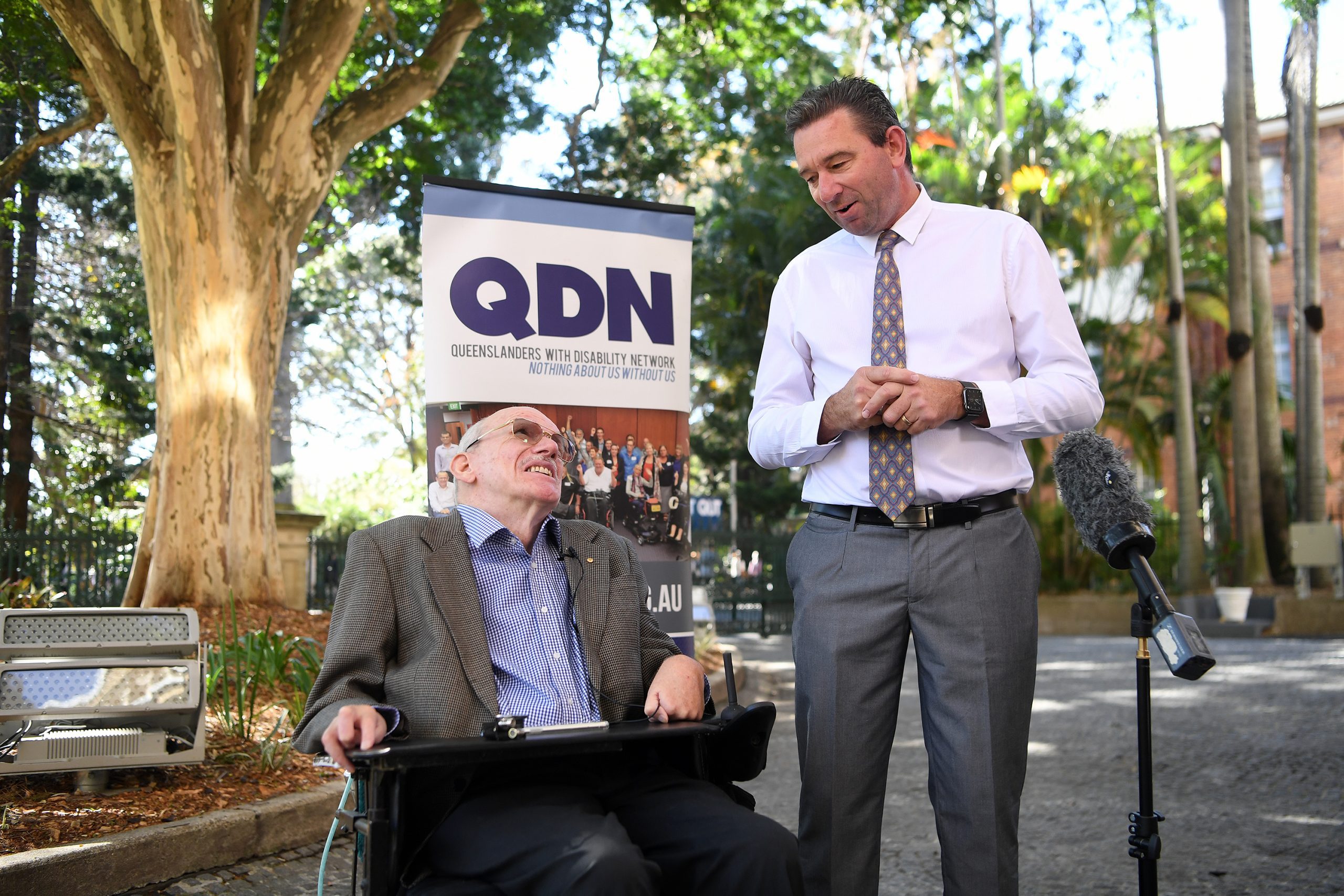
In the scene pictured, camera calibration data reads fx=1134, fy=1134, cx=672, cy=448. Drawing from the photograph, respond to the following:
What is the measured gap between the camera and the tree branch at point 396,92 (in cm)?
1025

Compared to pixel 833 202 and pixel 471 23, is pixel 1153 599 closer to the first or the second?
pixel 833 202

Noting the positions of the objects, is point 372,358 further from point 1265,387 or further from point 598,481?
point 598,481

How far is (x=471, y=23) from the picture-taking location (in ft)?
35.0

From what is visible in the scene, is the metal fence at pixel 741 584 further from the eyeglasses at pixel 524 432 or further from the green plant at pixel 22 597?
Answer: the eyeglasses at pixel 524 432

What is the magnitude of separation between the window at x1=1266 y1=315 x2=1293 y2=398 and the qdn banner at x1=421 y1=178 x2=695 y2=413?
99.1 feet

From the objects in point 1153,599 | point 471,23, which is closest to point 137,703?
point 1153,599

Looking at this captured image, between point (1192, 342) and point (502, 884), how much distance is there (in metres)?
29.4

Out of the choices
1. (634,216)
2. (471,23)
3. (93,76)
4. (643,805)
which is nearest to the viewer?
(643,805)

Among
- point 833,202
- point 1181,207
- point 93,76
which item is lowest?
point 833,202

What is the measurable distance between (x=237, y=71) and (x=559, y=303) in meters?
6.25

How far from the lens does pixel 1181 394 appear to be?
21.5 m

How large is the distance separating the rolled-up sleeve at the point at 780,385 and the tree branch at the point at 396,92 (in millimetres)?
8068

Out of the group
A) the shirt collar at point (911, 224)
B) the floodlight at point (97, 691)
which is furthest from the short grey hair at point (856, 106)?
the floodlight at point (97, 691)

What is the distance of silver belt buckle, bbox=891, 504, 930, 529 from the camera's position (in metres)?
2.76
